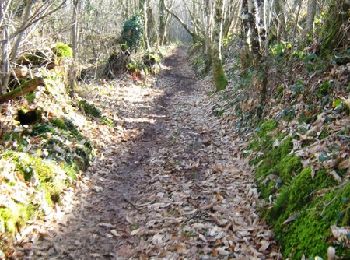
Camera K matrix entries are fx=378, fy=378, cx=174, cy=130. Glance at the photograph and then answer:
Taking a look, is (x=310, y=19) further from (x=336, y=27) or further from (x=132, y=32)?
(x=132, y=32)

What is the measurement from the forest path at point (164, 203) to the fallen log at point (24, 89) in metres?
1.92

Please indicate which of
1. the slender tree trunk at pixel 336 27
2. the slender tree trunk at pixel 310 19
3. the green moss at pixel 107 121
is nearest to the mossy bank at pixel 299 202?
the slender tree trunk at pixel 336 27

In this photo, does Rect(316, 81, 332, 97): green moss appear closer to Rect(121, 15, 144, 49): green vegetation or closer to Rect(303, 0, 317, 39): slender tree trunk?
Rect(303, 0, 317, 39): slender tree trunk

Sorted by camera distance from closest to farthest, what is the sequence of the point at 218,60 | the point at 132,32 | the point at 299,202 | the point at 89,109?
the point at 299,202 → the point at 89,109 → the point at 218,60 → the point at 132,32

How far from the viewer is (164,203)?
6.20 m

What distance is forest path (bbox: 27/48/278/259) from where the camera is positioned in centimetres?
495

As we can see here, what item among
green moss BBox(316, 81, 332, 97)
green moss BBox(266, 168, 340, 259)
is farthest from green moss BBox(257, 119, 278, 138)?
green moss BBox(266, 168, 340, 259)

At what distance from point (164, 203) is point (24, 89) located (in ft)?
15.1

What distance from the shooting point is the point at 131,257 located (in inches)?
192

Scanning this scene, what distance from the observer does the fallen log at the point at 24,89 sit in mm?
8383

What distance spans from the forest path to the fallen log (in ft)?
6.30

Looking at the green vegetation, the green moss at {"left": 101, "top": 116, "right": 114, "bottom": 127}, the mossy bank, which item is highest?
the green vegetation

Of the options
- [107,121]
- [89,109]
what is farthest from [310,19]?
[89,109]

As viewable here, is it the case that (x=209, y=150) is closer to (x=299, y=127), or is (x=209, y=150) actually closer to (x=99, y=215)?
(x=299, y=127)
